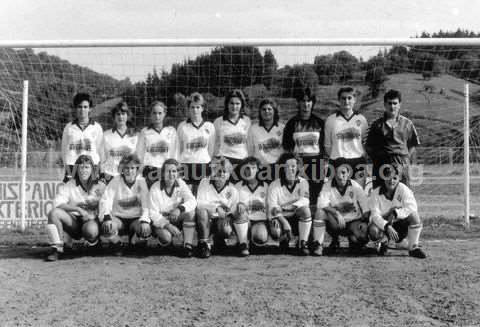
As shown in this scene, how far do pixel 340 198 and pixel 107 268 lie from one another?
258 cm

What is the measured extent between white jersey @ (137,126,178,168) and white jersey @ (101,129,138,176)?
0.42 feet

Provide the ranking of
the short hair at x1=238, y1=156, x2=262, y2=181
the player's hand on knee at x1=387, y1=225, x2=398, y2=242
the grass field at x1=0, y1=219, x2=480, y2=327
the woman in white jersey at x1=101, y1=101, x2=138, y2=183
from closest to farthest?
the grass field at x1=0, y1=219, x2=480, y2=327, the player's hand on knee at x1=387, y1=225, x2=398, y2=242, the short hair at x1=238, y1=156, x2=262, y2=181, the woman in white jersey at x1=101, y1=101, x2=138, y2=183

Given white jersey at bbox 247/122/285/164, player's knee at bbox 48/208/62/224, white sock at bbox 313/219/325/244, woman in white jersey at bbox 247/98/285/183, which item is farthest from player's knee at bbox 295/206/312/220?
player's knee at bbox 48/208/62/224

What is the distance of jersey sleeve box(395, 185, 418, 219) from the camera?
5.40 metres

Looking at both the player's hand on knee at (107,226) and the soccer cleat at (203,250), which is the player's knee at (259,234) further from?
the player's hand on knee at (107,226)

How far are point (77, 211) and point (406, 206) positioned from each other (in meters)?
3.53

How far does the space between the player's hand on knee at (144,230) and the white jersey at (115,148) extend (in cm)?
74

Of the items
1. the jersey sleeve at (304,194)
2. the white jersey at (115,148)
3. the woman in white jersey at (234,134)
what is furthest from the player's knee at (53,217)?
the jersey sleeve at (304,194)

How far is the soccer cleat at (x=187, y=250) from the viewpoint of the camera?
539 centimetres

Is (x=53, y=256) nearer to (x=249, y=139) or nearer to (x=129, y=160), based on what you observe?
(x=129, y=160)

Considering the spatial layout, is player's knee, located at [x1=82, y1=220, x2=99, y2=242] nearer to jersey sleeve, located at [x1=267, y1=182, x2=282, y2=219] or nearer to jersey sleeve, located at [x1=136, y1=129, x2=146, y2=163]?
jersey sleeve, located at [x1=136, y1=129, x2=146, y2=163]

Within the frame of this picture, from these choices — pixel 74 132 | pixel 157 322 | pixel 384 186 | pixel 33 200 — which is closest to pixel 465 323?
pixel 157 322

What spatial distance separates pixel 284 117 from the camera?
7.81 metres

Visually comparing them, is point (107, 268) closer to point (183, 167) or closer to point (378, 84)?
point (183, 167)
